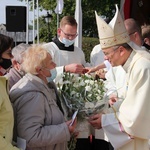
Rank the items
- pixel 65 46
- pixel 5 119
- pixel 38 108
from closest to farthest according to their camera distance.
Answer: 1. pixel 5 119
2. pixel 38 108
3. pixel 65 46

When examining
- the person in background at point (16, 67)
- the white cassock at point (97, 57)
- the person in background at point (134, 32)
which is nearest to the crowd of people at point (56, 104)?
the person in background at point (16, 67)

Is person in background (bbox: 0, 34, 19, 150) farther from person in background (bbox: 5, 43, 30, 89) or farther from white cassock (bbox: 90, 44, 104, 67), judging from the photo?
white cassock (bbox: 90, 44, 104, 67)

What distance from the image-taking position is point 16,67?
3025 millimetres

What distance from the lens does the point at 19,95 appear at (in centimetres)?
Result: 232

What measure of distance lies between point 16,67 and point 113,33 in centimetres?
96

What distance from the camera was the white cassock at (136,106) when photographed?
232 centimetres

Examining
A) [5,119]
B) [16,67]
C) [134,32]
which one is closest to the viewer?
[5,119]

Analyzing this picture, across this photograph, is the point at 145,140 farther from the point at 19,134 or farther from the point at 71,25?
the point at 71,25

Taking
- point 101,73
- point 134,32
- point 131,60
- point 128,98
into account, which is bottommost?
point 101,73

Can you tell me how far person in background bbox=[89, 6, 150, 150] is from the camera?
7.63 feet

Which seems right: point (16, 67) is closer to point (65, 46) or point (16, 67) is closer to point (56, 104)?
point (56, 104)

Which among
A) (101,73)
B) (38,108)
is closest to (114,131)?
(38,108)

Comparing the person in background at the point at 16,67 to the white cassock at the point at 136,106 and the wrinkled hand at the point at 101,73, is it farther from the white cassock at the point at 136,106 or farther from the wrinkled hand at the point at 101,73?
the wrinkled hand at the point at 101,73

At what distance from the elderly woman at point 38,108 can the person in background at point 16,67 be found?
44 cm
